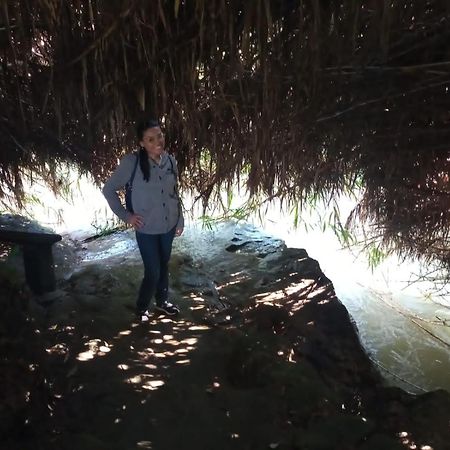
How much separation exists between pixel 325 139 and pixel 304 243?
4.10 meters

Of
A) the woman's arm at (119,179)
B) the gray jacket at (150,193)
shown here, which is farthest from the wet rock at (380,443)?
the woman's arm at (119,179)

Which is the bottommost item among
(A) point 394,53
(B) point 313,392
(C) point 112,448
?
(B) point 313,392

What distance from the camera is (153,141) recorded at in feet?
8.29

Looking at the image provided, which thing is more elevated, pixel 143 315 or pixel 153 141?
pixel 153 141

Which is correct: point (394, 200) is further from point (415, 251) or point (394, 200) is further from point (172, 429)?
point (172, 429)

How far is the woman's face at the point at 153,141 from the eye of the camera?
2.50 metres

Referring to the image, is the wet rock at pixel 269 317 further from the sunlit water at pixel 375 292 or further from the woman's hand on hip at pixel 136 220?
the woman's hand on hip at pixel 136 220

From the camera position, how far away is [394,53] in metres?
2.29

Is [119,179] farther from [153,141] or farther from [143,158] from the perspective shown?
[153,141]

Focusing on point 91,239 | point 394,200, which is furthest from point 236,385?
point 91,239

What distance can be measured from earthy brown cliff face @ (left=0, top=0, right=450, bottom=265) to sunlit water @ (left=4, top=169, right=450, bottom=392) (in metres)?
0.93

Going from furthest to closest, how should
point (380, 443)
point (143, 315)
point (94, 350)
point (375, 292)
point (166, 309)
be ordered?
1. point (375, 292)
2. point (166, 309)
3. point (143, 315)
4. point (94, 350)
5. point (380, 443)

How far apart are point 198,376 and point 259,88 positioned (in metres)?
1.78

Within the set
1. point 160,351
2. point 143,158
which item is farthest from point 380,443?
point 143,158
